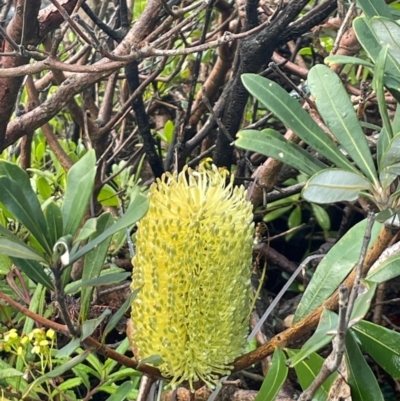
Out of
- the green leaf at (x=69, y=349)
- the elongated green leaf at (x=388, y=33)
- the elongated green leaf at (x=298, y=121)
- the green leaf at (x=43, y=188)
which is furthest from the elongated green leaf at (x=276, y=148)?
the green leaf at (x=43, y=188)

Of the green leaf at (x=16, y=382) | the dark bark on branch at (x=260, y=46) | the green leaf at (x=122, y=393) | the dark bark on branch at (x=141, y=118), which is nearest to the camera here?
the green leaf at (x=122, y=393)

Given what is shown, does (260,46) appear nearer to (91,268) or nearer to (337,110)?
(337,110)

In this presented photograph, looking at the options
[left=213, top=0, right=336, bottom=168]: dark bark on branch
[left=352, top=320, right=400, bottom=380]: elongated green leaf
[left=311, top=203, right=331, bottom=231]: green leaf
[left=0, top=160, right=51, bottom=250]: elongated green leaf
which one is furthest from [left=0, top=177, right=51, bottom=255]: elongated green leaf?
[left=311, top=203, right=331, bottom=231]: green leaf

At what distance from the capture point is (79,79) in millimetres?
738

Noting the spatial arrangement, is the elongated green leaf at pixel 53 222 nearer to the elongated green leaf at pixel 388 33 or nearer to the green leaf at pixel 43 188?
the elongated green leaf at pixel 388 33

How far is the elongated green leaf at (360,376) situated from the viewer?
1.56 feet

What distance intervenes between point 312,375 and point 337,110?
0.85 feet

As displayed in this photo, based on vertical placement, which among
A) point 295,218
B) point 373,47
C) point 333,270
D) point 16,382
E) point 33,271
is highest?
point 373,47

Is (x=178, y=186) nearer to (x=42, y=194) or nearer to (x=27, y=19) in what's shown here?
(x=27, y=19)

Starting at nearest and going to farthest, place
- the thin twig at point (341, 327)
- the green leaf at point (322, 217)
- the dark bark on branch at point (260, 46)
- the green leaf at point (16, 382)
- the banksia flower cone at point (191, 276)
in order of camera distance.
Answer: the thin twig at point (341, 327) → the banksia flower cone at point (191, 276) → the green leaf at point (16, 382) → the dark bark on branch at point (260, 46) → the green leaf at point (322, 217)

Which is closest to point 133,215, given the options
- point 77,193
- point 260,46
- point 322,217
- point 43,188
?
point 77,193

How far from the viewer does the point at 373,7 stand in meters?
0.52

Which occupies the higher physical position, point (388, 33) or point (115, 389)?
point (388, 33)

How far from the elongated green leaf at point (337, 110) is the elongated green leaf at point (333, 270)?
9cm
